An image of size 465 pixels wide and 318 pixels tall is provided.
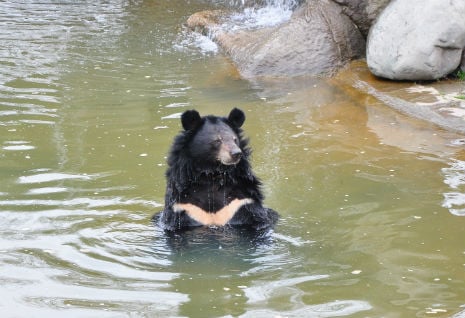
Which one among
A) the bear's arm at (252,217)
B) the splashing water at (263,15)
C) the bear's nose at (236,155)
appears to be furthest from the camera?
the splashing water at (263,15)

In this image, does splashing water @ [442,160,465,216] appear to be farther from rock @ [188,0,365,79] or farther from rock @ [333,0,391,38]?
rock @ [333,0,391,38]

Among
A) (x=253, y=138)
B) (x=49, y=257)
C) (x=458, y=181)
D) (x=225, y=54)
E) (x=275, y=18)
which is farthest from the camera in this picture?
(x=275, y=18)

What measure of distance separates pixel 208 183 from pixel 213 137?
0.44 m

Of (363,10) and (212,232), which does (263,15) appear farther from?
(212,232)

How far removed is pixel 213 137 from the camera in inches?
259

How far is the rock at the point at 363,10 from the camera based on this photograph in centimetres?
1252

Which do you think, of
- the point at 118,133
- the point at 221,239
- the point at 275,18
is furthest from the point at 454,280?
the point at 275,18

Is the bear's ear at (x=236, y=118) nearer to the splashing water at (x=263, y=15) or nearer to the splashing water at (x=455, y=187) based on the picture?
the splashing water at (x=455, y=187)

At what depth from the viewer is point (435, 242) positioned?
662 cm

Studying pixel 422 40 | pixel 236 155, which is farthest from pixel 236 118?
pixel 422 40

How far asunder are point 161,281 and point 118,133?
12.9 feet

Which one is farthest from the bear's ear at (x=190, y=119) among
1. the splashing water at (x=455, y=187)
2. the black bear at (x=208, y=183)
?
the splashing water at (x=455, y=187)

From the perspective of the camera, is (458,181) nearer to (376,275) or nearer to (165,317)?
(376,275)

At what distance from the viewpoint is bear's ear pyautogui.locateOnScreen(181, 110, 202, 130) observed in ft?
21.9
